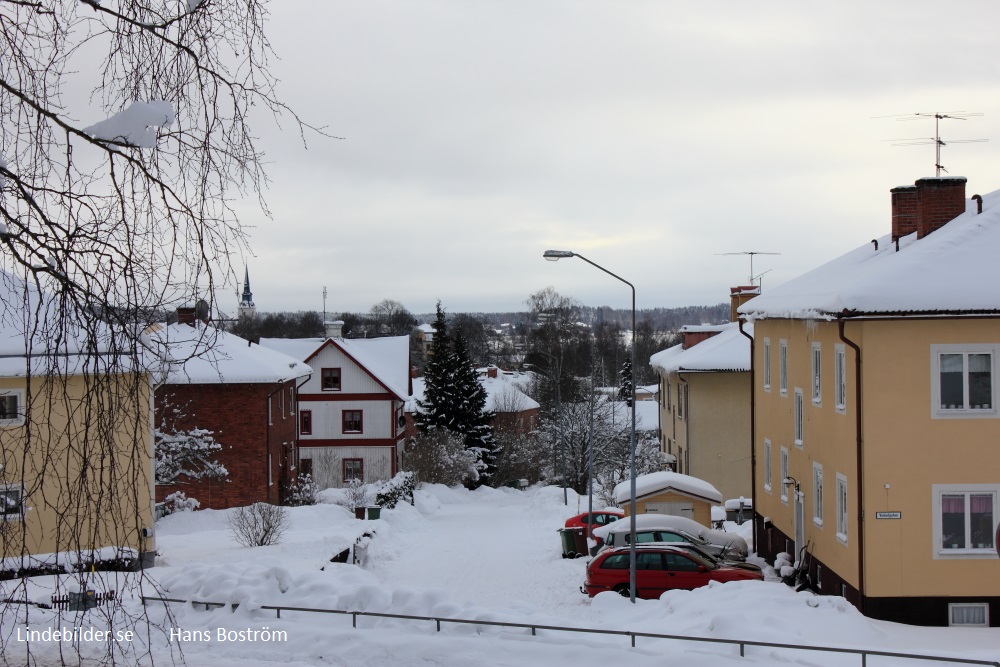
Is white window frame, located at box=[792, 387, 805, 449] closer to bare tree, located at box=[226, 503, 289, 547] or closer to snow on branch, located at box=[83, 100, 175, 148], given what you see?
bare tree, located at box=[226, 503, 289, 547]

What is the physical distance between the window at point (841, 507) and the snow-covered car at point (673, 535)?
19.5ft

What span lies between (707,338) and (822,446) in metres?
26.3

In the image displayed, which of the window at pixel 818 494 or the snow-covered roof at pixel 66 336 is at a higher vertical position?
the snow-covered roof at pixel 66 336

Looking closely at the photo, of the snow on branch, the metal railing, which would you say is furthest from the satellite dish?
the metal railing

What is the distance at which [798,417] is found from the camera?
71.2 ft

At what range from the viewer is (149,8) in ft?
16.5

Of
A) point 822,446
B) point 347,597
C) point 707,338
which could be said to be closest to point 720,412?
point 707,338

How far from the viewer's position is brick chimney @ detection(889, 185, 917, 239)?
2138 cm

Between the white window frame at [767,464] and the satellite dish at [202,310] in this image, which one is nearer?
the satellite dish at [202,310]

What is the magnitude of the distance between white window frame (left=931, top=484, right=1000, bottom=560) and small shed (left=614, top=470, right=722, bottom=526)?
1222 cm

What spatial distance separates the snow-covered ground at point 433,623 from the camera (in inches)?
436

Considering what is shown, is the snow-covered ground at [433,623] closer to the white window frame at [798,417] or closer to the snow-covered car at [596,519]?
the white window frame at [798,417]

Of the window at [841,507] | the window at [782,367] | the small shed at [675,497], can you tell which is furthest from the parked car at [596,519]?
the window at [841,507]

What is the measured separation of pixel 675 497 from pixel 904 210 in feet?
36.9
